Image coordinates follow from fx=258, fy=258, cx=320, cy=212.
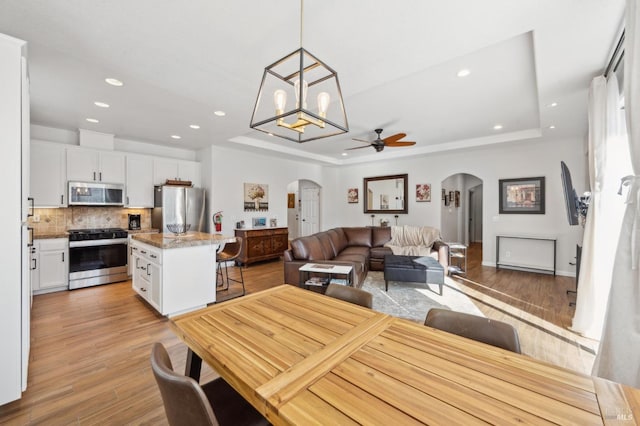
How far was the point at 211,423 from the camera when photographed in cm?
78

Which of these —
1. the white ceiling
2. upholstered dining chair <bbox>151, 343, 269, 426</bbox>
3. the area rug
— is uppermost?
the white ceiling

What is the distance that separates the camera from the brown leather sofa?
12.5 feet

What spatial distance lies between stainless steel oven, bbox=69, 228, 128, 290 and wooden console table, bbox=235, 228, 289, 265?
6.76 feet

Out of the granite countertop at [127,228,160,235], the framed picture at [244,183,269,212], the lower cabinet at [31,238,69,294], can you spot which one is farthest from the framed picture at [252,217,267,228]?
the lower cabinet at [31,238,69,294]

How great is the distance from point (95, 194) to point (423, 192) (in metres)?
6.99

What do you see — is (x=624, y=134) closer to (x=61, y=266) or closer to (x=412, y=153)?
(x=412, y=153)

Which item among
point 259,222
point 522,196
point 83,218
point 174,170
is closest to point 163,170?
point 174,170

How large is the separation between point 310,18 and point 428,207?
18.8 feet

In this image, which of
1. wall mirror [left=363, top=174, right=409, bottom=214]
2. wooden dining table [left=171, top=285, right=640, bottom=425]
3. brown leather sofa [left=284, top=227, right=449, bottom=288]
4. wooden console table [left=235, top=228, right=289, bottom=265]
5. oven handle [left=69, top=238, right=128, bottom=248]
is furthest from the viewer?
wall mirror [left=363, top=174, right=409, bottom=214]

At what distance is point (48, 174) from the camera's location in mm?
4125

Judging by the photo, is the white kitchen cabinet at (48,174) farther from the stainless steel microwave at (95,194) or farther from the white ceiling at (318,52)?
the white ceiling at (318,52)

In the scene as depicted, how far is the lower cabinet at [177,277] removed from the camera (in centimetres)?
300

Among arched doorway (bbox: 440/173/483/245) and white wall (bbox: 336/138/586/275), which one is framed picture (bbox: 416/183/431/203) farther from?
arched doorway (bbox: 440/173/483/245)

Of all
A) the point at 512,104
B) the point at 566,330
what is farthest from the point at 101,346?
the point at 512,104
